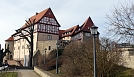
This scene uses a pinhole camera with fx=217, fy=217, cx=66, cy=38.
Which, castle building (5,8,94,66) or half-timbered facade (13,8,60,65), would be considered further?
half-timbered facade (13,8,60,65)

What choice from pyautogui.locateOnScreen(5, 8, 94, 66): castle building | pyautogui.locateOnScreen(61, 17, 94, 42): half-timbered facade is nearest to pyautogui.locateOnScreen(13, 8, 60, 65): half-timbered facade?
pyautogui.locateOnScreen(5, 8, 94, 66): castle building

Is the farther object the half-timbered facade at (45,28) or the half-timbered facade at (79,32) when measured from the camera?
the half-timbered facade at (79,32)

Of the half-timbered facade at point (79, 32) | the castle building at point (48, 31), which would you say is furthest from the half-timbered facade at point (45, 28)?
the half-timbered facade at point (79, 32)

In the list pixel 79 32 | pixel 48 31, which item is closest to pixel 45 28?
pixel 48 31

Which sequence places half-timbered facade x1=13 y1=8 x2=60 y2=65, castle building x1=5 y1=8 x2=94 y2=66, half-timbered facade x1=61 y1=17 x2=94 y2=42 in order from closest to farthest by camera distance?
castle building x1=5 y1=8 x2=94 y2=66, half-timbered facade x1=13 y1=8 x2=60 y2=65, half-timbered facade x1=61 y1=17 x2=94 y2=42

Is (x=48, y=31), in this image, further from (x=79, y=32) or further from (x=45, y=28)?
(x=79, y=32)

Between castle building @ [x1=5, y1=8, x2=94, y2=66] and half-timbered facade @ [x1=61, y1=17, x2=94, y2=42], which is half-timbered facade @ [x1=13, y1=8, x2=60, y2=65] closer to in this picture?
castle building @ [x1=5, y1=8, x2=94, y2=66]

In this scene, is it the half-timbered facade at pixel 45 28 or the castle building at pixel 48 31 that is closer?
the castle building at pixel 48 31

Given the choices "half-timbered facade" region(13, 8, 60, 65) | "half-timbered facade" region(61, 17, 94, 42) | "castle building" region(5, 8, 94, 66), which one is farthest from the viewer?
"half-timbered facade" region(61, 17, 94, 42)

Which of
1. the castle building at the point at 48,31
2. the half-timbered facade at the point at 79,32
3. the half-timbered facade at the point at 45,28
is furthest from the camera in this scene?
the half-timbered facade at the point at 79,32

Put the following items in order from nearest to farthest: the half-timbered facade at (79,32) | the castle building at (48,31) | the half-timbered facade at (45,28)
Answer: the castle building at (48,31)
the half-timbered facade at (45,28)
the half-timbered facade at (79,32)

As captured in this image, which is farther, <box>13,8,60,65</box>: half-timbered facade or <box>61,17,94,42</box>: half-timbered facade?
<box>61,17,94,42</box>: half-timbered facade

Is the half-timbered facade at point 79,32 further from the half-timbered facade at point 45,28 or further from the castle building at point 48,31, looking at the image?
the half-timbered facade at point 45,28

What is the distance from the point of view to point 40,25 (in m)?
59.5
